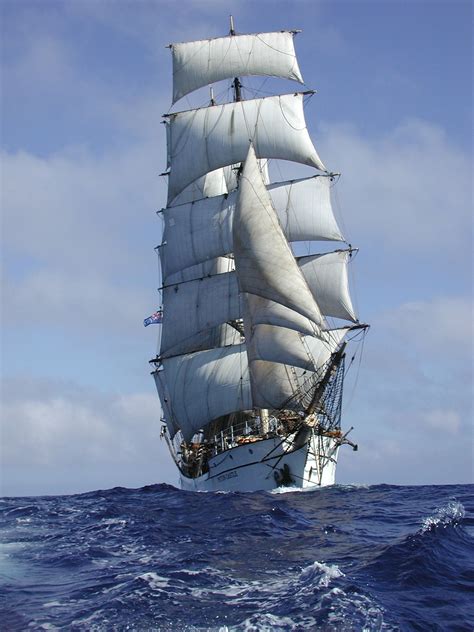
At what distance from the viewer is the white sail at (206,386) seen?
4919 cm

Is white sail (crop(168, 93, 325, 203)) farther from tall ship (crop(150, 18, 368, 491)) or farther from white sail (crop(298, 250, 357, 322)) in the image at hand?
white sail (crop(298, 250, 357, 322))

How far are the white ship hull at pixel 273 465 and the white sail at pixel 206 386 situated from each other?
469cm

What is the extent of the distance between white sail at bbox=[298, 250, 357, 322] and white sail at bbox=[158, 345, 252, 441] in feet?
20.2

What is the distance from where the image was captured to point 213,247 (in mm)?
54062

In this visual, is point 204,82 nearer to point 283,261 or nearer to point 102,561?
point 283,261

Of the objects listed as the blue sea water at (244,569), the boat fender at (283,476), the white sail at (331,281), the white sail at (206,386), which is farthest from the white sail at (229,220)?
the blue sea water at (244,569)

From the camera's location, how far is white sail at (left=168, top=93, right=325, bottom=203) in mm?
54250

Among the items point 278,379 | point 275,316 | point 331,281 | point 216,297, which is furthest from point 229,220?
point 275,316

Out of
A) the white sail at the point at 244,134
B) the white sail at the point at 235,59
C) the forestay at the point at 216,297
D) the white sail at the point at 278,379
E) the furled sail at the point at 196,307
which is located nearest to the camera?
the white sail at the point at 278,379

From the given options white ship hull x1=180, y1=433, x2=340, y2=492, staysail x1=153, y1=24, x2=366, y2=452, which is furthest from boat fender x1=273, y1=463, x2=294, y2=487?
staysail x1=153, y1=24, x2=366, y2=452

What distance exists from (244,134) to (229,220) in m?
6.28

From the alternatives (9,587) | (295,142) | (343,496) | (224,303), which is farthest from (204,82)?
(9,587)

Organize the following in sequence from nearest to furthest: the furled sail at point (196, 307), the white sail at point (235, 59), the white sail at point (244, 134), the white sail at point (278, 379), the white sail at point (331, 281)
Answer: the white sail at point (278, 379) < the white sail at point (331, 281) < the furled sail at point (196, 307) < the white sail at point (244, 134) < the white sail at point (235, 59)

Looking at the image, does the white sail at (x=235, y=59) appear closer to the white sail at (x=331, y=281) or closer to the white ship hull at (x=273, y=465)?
the white sail at (x=331, y=281)
